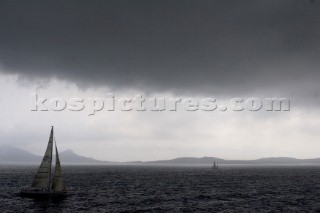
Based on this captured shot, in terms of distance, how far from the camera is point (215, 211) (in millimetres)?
57812

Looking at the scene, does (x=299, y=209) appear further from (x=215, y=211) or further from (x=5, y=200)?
(x=5, y=200)

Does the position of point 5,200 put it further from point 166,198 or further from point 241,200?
point 241,200

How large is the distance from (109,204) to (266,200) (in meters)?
33.4

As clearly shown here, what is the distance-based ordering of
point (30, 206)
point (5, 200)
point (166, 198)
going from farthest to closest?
1. point (166, 198)
2. point (5, 200)
3. point (30, 206)

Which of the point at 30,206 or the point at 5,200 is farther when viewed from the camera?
the point at 5,200

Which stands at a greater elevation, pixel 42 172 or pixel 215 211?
pixel 42 172

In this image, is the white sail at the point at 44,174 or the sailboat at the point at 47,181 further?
the white sail at the point at 44,174

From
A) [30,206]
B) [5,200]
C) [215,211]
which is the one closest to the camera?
[215,211]

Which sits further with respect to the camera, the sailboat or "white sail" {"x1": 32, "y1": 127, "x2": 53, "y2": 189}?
"white sail" {"x1": 32, "y1": 127, "x2": 53, "y2": 189}

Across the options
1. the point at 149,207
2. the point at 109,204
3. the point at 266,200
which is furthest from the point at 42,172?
the point at 266,200

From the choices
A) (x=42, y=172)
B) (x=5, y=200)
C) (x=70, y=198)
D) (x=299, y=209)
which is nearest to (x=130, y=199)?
(x=70, y=198)

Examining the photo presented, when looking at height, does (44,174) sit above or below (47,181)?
above

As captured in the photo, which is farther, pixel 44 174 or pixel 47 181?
pixel 47 181

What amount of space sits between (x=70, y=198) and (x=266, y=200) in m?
42.1
